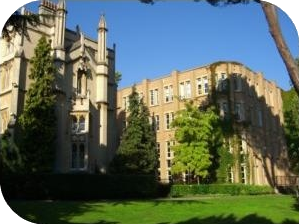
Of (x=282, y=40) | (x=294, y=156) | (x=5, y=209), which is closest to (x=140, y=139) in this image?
(x=294, y=156)

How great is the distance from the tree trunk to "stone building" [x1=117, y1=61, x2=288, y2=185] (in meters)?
31.2

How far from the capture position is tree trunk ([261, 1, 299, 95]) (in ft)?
32.5

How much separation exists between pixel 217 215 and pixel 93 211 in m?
5.17

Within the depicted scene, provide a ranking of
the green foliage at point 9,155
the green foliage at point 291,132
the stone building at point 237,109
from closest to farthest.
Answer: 1. the green foliage at point 9,155
2. the stone building at point 237,109
3. the green foliage at point 291,132

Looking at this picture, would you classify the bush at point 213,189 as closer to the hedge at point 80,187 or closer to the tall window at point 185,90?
the hedge at point 80,187

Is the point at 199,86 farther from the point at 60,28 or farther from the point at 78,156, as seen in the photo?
the point at 78,156

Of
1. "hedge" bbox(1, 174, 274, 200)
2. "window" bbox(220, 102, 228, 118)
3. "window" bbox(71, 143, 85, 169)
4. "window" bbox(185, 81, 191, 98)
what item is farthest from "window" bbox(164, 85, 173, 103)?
"hedge" bbox(1, 174, 274, 200)

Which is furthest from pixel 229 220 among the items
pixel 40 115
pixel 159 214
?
pixel 40 115

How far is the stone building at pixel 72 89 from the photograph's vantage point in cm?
3266

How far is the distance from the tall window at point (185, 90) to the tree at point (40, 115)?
58.2 ft

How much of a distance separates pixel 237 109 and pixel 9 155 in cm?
2403

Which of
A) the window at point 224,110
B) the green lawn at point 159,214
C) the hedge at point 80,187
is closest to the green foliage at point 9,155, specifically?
the hedge at point 80,187

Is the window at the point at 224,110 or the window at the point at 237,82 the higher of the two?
the window at the point at 237,82

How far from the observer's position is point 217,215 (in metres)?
16.6
